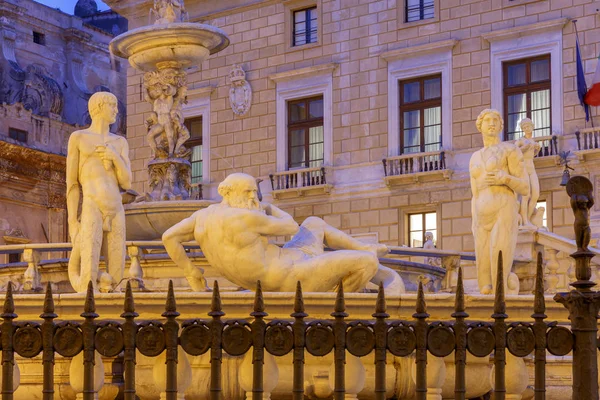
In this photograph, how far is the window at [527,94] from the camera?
27.7 m

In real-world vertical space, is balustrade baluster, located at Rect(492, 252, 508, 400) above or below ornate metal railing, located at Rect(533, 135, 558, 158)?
below

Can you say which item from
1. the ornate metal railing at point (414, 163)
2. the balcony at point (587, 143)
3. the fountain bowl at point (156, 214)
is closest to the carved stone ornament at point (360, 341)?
the fountain bowl at point (156, 214)

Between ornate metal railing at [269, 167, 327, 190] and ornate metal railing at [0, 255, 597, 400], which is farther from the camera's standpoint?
ornate metal railing at [269, 167, 327, 190]

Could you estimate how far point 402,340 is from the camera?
5539 mm

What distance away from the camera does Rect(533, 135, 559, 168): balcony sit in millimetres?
26906

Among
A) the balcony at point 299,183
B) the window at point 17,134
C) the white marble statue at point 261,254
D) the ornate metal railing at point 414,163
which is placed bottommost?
the white marble statue at point 261,254

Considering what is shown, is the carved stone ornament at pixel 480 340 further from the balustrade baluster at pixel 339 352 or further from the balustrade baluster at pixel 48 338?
the balustrade baluster at pixel 48 338

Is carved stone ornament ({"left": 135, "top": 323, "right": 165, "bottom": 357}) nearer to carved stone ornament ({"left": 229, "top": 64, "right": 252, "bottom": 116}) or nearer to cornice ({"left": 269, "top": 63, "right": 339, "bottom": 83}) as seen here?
cornice ({"left": 269, "top": 63, "right": 339, "bottom": 83})

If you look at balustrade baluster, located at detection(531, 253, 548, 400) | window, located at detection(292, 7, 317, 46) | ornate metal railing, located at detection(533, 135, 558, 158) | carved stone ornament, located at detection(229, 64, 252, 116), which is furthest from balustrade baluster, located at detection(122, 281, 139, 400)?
carved stone ornament, located at detection(229, 64, 252, 116)

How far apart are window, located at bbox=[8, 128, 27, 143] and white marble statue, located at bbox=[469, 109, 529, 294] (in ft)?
89.5

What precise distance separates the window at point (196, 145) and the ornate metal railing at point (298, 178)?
8.06 feet

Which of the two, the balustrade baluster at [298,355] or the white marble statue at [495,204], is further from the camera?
the white marble statue at [495,204]

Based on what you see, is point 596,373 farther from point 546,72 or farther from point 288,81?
point 288,81

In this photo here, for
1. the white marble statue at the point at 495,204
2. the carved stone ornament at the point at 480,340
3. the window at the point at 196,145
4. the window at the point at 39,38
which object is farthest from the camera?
the window at the point at 39,38
